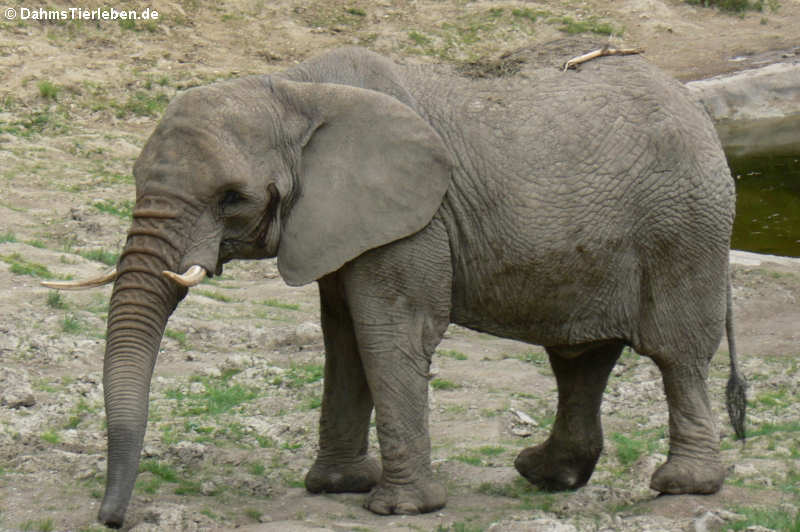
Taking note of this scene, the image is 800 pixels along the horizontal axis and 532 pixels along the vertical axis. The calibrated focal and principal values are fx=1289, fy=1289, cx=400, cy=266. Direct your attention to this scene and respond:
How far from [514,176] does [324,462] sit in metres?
1.73

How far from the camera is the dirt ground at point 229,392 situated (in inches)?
233

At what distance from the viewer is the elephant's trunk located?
4996mm

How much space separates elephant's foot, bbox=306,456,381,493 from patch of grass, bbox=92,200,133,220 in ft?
19.0

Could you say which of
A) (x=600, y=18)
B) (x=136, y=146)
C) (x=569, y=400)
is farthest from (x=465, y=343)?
(x=600, y=18)

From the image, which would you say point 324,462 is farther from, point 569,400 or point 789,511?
point 789,511

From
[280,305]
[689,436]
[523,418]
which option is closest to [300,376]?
[523,418]

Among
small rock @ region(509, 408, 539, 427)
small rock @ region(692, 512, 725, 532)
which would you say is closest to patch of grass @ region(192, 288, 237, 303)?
small rock @ region(509, 408, 539, 427)

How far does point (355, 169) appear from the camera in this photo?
18.3 ft

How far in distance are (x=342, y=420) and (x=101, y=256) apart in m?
4.74

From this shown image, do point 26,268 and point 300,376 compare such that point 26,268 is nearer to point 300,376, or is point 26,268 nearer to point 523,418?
point 300,376

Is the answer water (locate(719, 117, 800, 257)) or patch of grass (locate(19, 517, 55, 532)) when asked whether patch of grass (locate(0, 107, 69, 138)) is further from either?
patch of grass (locate(19, 517, 55, 532))

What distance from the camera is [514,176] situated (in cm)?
575

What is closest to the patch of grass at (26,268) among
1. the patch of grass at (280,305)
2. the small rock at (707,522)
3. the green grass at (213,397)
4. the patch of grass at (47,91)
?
the patch of grass at (280,305)

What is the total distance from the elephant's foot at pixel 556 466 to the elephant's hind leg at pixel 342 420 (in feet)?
2.67
